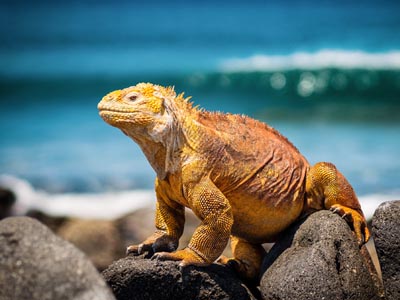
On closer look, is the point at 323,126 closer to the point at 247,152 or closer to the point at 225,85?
the point at 225,85

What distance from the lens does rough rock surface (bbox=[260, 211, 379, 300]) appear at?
6199mm

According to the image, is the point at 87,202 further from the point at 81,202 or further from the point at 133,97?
the point at 133,97

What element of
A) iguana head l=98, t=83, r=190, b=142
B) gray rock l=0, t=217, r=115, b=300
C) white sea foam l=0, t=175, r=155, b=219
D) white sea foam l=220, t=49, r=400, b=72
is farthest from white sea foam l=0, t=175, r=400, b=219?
white sea foam l=220, t=49, r=400, b=72

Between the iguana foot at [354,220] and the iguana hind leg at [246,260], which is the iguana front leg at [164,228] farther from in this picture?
the iguana foot at [354,220]

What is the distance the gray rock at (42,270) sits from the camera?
4.95 m

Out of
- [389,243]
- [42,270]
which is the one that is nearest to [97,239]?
[389,243]

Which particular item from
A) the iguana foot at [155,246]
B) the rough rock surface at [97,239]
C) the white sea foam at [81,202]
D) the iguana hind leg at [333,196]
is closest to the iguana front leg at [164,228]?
the iguana foot at [155,246]

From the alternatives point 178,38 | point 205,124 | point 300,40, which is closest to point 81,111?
point 178,38

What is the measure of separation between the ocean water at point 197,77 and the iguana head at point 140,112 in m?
9.98

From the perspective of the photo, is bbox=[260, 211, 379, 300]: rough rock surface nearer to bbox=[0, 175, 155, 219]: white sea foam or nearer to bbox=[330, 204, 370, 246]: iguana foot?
bbox=[330, 204, 370, 246]: iguana foot

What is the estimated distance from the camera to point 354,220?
6859mm

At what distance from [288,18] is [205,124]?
26277 millimetres

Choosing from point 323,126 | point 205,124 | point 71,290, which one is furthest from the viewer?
point 323,126

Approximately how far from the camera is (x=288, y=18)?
31844mm
